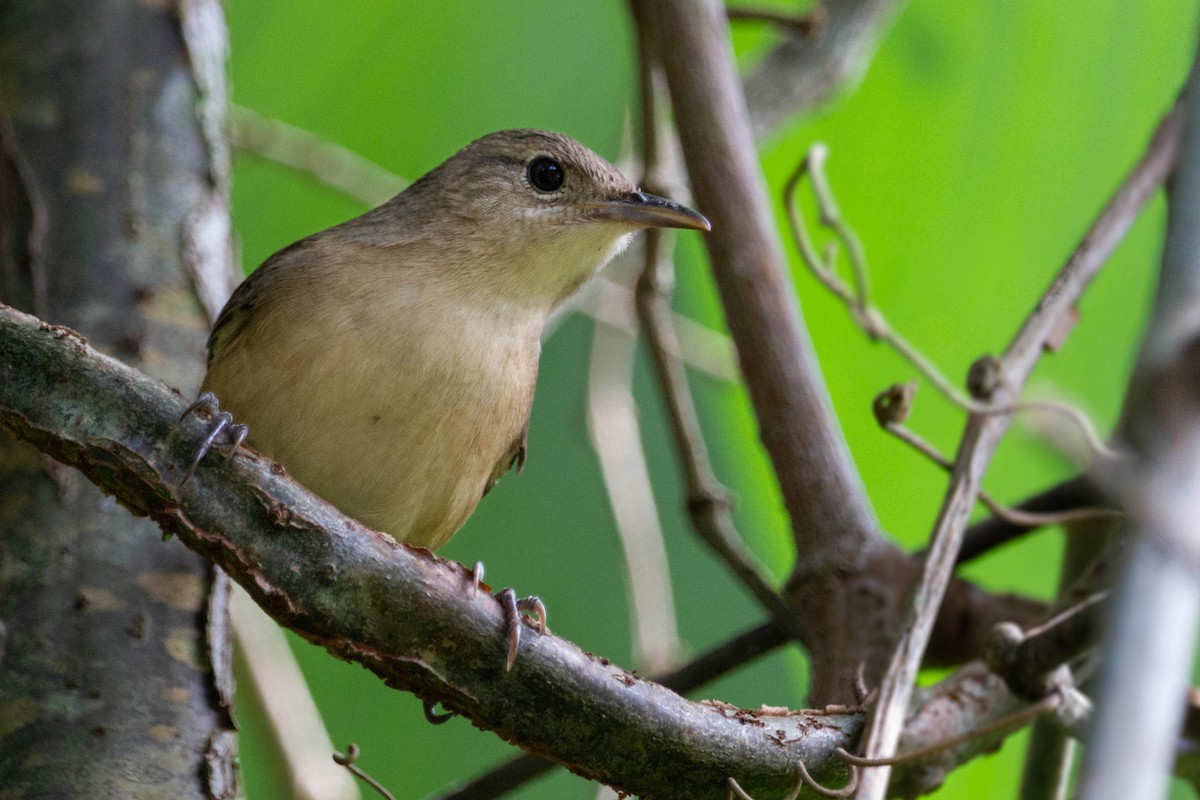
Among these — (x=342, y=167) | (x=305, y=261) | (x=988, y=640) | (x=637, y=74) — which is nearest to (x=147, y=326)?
(x=305, y=261)

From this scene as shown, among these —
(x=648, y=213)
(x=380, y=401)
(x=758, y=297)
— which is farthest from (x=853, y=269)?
(x=380, y=401)

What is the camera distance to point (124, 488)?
185 centimetres

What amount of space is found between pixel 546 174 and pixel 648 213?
33 cm

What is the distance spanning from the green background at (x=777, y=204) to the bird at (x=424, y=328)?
1.17 metres

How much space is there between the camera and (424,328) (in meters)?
2.88

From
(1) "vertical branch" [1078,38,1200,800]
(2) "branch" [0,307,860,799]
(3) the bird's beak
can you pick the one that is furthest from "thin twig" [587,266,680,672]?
(1) "vertical branch" [1078,38,1200,800]

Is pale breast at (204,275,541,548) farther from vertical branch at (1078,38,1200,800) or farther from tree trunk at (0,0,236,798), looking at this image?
vertical branch at (1078,38,1200,800)

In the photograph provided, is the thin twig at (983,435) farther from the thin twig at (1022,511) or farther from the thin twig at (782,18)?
the thin twig at (782,18)

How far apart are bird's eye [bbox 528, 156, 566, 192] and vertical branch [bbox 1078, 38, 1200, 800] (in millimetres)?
2177

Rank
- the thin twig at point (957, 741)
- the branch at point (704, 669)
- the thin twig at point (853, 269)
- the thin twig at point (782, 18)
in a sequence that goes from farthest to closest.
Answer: the thin twig at point (782, 18) → the thin twig at point (853, 269) → the branch at point (704, 669) → the thin twig at point (957, 741)

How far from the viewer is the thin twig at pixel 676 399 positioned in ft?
11.0

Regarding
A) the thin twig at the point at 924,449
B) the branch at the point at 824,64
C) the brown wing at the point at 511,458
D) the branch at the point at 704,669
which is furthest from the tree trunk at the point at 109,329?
the branch at the point at 824,64

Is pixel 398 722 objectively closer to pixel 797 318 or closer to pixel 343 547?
pixel 797 318

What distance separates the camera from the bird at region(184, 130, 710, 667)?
9.03 feet
